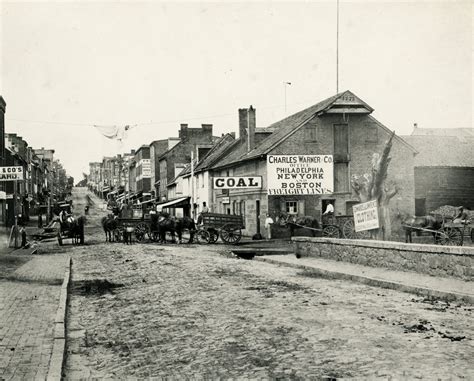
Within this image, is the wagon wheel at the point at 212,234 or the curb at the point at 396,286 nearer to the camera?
the curb at the point at 396,286

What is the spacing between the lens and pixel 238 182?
33.5 meters

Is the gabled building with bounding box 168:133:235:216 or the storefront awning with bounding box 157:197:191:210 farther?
the storefront awning with bounding box 157:197:191:210

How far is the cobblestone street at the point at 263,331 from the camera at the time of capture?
231 inches

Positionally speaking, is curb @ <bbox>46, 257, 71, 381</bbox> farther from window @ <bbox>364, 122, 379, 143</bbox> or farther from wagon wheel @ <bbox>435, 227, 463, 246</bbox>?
window @ <bbox>364, 122, 379, 143</bbox>

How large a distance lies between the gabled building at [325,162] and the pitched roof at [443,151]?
24.7 ft

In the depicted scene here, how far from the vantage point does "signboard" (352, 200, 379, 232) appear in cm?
1636

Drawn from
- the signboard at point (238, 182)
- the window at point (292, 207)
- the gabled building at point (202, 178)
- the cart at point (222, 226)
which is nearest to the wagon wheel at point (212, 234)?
the cart at point (222, 226)

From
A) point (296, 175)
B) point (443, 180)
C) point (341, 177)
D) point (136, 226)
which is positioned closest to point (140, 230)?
point (136, 226)

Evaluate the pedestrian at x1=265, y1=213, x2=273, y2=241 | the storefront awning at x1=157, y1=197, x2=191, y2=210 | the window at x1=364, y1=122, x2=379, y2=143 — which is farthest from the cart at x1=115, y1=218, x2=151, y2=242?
the storefront awning at x1=157, y1=197, x2=191, y2=210

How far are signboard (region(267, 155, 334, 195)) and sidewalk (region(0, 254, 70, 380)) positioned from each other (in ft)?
54.9

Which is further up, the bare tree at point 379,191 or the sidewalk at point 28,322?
the bare tree at point 379,191

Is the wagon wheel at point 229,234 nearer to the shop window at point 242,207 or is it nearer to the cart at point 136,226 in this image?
the cart at point 136,226

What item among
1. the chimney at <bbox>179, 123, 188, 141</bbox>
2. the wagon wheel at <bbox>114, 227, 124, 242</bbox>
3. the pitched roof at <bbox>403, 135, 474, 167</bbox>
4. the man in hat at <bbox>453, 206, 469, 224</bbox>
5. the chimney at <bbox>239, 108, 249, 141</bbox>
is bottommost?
the wagon wheel at <bbox>114, 227, 124, 242</bbox>

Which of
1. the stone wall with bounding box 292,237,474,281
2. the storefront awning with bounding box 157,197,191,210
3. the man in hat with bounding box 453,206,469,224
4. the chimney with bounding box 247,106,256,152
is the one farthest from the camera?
the storefront awning with bounding box 157,197,191,210
